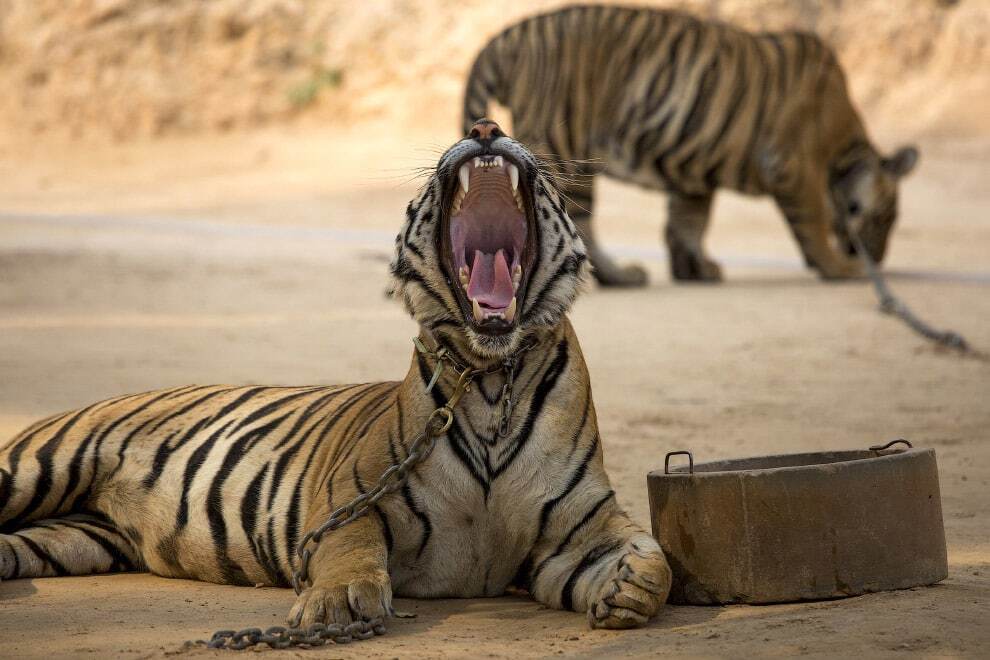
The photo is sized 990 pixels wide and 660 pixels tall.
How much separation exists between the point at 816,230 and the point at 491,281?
7924mm

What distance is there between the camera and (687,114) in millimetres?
11328

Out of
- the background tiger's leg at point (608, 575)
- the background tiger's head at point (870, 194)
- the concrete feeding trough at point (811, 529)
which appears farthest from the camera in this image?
the background tiger's head at point (870, 194)

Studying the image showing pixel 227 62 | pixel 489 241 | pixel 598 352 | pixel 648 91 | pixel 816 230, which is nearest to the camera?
pixel 489 241

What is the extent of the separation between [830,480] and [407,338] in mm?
5298

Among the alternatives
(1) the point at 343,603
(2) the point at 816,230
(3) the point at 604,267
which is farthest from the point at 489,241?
(2) the point at 816,230

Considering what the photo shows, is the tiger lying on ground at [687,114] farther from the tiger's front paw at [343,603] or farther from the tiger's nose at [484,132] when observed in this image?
the tiger's front paw at [343,603]

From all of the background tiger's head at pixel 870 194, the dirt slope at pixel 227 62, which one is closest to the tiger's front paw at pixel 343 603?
the background tiger's head at pixel 870 194

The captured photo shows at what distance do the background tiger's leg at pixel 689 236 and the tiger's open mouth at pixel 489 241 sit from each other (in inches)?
304

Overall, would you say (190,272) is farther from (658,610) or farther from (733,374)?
(658,610)

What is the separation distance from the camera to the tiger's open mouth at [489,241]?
380 cm

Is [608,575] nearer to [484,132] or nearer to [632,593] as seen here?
[632,593]

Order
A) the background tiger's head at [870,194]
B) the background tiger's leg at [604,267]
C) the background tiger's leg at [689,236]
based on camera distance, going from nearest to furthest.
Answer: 1. the background tiger's leg at [604,267]
2. the background tiger's leg at [689,236]
3. the background tiger's head at [870,194]

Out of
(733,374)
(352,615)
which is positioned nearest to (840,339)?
(733,374)

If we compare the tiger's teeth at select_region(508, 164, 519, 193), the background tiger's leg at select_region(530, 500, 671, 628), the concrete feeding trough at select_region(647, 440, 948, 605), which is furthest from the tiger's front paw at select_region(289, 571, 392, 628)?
the tiger's teeth at select_region(508, 164, 519, 193)
